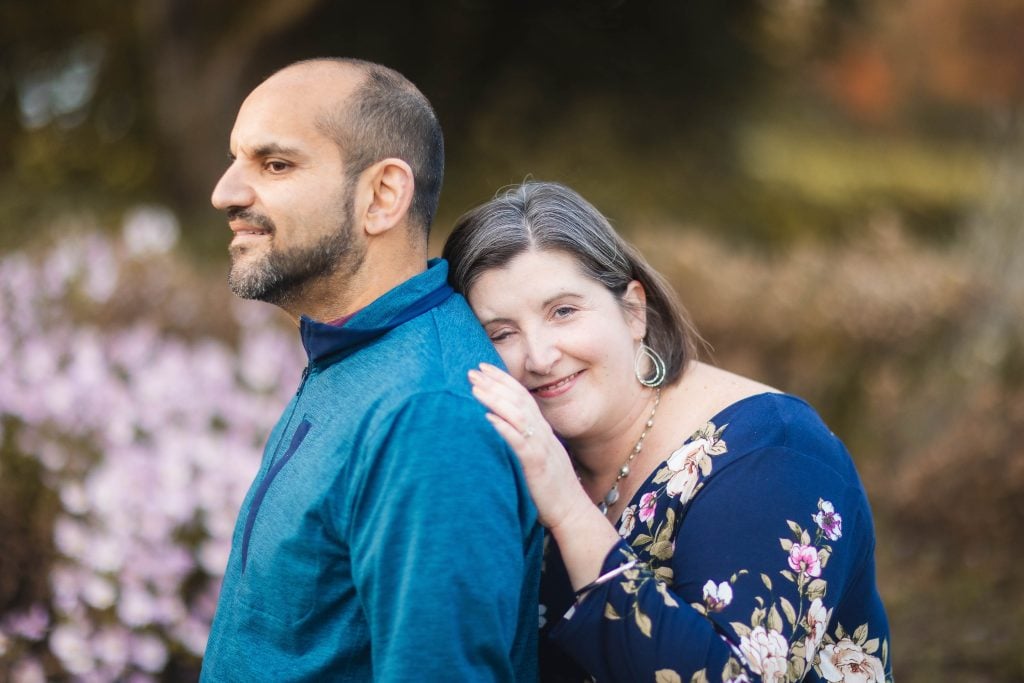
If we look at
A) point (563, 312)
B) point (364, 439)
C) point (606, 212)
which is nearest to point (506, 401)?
point (364, 439)

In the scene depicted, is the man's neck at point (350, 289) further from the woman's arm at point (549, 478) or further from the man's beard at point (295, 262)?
the woman's arm at point (549, 478)

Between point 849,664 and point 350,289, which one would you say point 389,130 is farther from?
point 849,664

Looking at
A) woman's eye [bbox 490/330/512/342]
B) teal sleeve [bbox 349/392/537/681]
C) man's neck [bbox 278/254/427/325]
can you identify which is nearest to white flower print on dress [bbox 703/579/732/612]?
teal sleeve [bbox 349/392/537/681]

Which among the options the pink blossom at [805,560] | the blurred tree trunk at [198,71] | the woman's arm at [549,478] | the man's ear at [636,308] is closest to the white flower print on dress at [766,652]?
the pink blossom at [805,560]

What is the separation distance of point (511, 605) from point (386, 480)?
0.29 metres

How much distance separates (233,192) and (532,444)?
70cm

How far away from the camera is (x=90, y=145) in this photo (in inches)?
420

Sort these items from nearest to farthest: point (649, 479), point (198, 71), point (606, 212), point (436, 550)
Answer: point (436, 550) < point (649, 479) < point (606, 212) < point (198, 71)

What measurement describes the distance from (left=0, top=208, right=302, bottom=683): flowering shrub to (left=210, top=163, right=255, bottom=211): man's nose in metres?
1.76

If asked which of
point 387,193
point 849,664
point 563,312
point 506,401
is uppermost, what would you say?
point 387,193

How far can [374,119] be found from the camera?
6.37ft

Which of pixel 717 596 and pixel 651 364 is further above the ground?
pixel 651 364

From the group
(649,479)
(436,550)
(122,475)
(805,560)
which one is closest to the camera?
(436,550)

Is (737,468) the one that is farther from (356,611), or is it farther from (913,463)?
(913,463)
